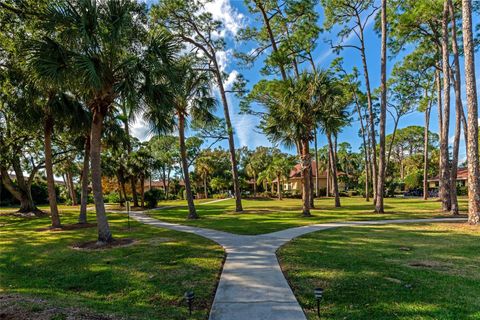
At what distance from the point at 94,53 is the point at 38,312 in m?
7.17

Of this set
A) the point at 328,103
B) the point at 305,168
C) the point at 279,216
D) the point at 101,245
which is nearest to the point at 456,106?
the point at 328,103

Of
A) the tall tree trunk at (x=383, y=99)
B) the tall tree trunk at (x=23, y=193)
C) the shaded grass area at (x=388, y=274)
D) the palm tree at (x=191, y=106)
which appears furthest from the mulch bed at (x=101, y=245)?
the tall tree trunk at (x=23, y=193)

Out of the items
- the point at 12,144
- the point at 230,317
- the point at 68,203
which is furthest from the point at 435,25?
the point at 68,203

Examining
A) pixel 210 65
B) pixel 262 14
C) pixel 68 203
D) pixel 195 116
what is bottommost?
pixel 68 203

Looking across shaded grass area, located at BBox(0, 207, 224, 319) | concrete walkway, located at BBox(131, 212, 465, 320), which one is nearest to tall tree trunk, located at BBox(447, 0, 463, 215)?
concrete walkway, located at BBox(131, 212, 465, 320)

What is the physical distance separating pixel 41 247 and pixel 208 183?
4758 centimetres

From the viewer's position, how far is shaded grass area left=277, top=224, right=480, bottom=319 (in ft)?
13.3

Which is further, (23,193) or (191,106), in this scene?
(23,193)

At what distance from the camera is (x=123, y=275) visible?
5.96 m

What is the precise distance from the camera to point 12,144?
19.7 meters

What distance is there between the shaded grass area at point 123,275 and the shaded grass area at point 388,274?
177 cm

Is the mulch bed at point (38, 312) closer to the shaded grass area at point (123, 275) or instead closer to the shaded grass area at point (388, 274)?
the shaded grass area at point (123, 275)

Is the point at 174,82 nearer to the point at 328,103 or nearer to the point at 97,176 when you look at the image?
the point at 97,176

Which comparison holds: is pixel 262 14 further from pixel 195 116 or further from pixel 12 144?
pixel 12 144
